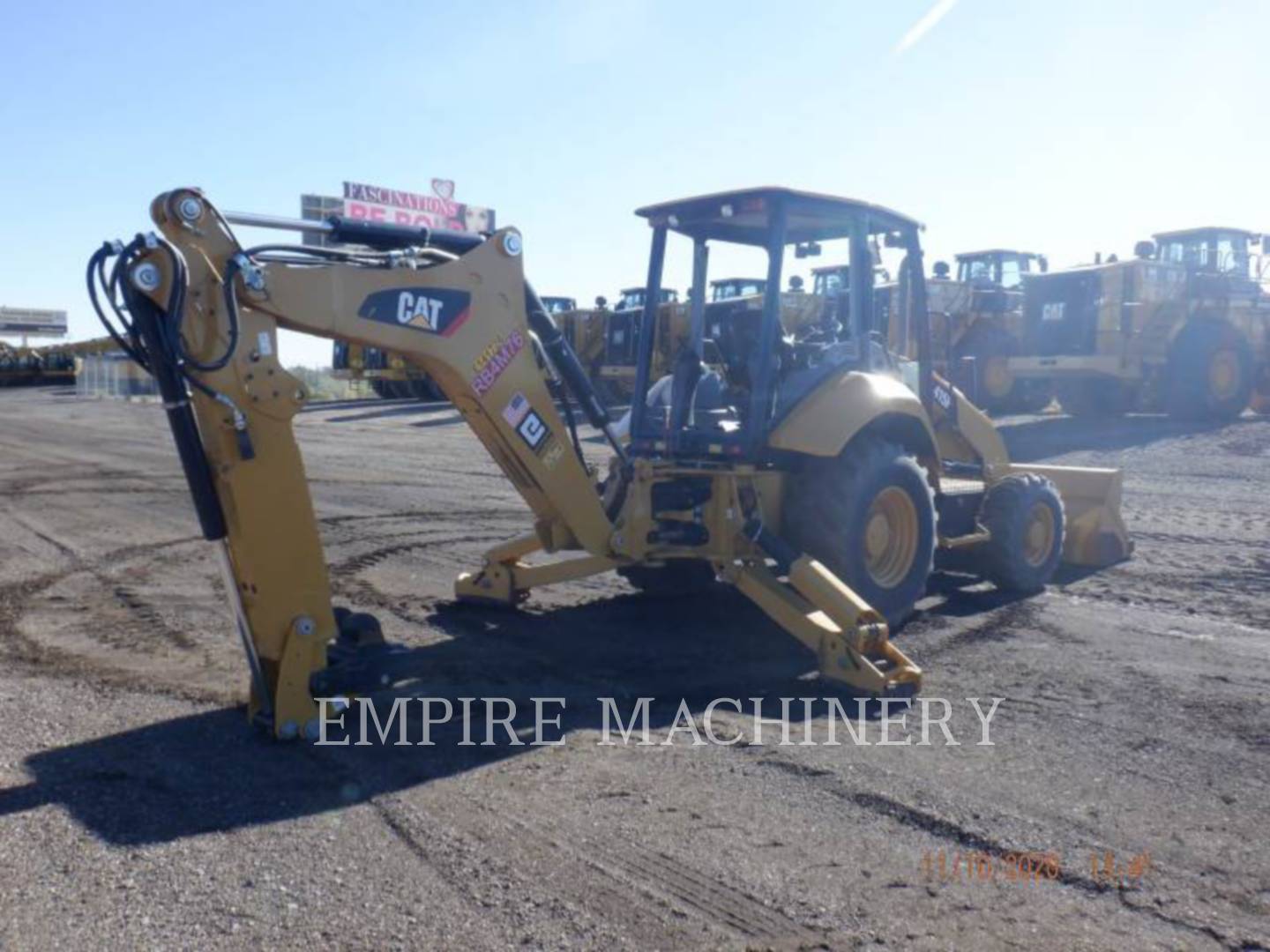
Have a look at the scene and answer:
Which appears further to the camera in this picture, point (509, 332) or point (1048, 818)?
point (509, 332)

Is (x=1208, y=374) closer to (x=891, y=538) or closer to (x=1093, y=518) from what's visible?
(x=1093, y=518)

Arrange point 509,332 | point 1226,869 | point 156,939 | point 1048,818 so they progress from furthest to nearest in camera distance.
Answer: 1. point 509,332
2. point 1048,818
3. point 1226,869
4. point 156,939

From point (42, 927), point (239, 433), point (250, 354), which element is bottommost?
point (42, 927)

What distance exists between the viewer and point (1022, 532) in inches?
343

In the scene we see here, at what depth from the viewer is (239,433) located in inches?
204

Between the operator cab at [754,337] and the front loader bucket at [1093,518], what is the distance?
261 centimetres

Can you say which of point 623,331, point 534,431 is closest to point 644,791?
point 534,431

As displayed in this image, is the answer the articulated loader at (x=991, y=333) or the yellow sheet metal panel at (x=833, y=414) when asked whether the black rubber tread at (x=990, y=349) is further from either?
the yellow sheet metal panel at (x=833, y=414)

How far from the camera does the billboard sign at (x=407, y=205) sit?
1971 inches

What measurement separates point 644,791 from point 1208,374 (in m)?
17.6

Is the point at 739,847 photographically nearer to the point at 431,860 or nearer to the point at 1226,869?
the point at 431,860

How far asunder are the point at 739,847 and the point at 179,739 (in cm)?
255

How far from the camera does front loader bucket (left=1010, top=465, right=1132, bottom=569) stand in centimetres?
977

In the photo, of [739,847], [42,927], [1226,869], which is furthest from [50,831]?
[1226,869]
